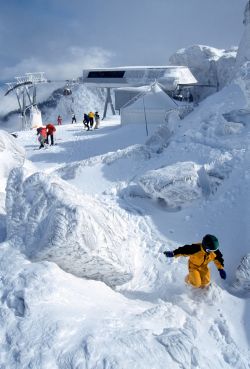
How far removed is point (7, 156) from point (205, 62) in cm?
3339

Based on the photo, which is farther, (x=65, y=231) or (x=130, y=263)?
(x=130, y=263)

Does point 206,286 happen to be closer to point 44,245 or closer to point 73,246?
point 73,246

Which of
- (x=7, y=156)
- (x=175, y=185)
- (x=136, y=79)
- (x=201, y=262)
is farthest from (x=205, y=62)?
(x=201, y=262)

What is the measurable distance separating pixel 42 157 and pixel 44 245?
11226 mm

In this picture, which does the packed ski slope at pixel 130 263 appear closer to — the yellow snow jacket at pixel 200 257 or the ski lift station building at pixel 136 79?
the yellow snow jacket at pixel 200 257

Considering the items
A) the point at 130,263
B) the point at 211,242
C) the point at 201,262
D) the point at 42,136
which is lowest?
the point at 130,263

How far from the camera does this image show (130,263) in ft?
22.3

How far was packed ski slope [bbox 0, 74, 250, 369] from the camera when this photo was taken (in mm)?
4344

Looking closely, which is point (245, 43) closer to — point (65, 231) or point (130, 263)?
point (130, 263)

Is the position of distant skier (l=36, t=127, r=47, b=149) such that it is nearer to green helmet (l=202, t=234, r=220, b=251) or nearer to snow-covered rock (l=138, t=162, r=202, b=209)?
snow-covered rock (l=138, t=162, r=202, b=209)

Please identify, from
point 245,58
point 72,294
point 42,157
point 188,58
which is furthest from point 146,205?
point 188,58

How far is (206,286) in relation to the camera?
6.04 m

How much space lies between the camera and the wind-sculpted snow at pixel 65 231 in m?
5.87

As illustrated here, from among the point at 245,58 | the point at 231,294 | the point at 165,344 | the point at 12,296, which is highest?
the point at 245,58
